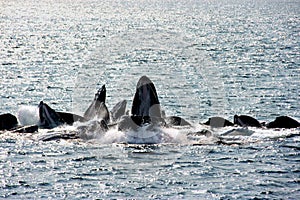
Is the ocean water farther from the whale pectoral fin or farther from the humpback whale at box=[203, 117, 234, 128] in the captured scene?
the whale pectoral fin

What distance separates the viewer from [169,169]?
121 feet

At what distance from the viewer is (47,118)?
4588 centimetres

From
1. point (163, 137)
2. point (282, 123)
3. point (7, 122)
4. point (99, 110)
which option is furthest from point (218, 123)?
point (7, 122)

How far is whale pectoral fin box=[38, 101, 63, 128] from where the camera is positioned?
150ft

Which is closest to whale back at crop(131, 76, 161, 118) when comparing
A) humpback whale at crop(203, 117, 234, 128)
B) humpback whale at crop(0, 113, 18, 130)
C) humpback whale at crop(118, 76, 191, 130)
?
humpback whale at crop(118, 76, 191, 130)

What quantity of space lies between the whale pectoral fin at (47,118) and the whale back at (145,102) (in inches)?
192

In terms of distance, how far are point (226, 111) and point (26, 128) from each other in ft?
60.0

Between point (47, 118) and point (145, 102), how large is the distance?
6.00m

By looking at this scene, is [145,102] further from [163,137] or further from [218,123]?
[218,123]

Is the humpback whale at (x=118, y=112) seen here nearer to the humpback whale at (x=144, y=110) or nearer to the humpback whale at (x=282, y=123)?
the humpback whale at (x=144, y=110)

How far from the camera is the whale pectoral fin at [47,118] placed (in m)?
45.7

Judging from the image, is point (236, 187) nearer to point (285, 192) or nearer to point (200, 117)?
point (285, 192)

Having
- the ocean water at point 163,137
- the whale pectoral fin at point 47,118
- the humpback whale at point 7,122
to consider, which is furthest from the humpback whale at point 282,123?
the humpback whale at point 7,122

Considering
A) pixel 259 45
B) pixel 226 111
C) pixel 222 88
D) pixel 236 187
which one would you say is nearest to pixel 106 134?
pixel 236 187
